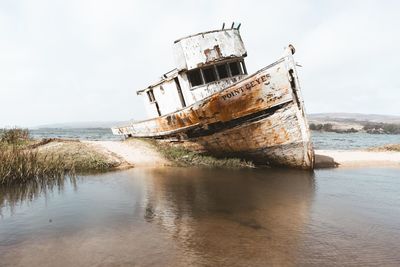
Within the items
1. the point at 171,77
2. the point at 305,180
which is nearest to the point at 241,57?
the point at 171,77

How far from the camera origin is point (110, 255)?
13.8ft

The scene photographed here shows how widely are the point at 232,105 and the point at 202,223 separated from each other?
19.5 ft

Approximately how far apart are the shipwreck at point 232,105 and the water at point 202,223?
6.37 feet

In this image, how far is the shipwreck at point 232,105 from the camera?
10453 mm

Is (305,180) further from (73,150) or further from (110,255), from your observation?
(73,150)

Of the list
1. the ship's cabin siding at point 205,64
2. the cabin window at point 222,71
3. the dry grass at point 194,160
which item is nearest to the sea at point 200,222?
the dry grass at point 194,160

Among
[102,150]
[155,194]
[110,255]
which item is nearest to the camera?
[110,255]

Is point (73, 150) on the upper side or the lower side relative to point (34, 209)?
upper

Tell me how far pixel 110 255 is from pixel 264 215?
2905 mm

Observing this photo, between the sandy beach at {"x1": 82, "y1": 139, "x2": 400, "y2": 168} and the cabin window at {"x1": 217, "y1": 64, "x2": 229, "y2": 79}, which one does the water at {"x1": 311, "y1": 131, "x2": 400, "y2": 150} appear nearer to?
the sandy beach at {"x1": 82, "y1": 139, "x2": 400, "y2": 168}

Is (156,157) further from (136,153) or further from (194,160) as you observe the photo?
(194,160)

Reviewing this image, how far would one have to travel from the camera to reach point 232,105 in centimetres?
1096

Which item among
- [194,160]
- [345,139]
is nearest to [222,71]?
[194,160]

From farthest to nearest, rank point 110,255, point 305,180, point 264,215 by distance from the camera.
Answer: point 305,180, point 264,215, point 110,255
